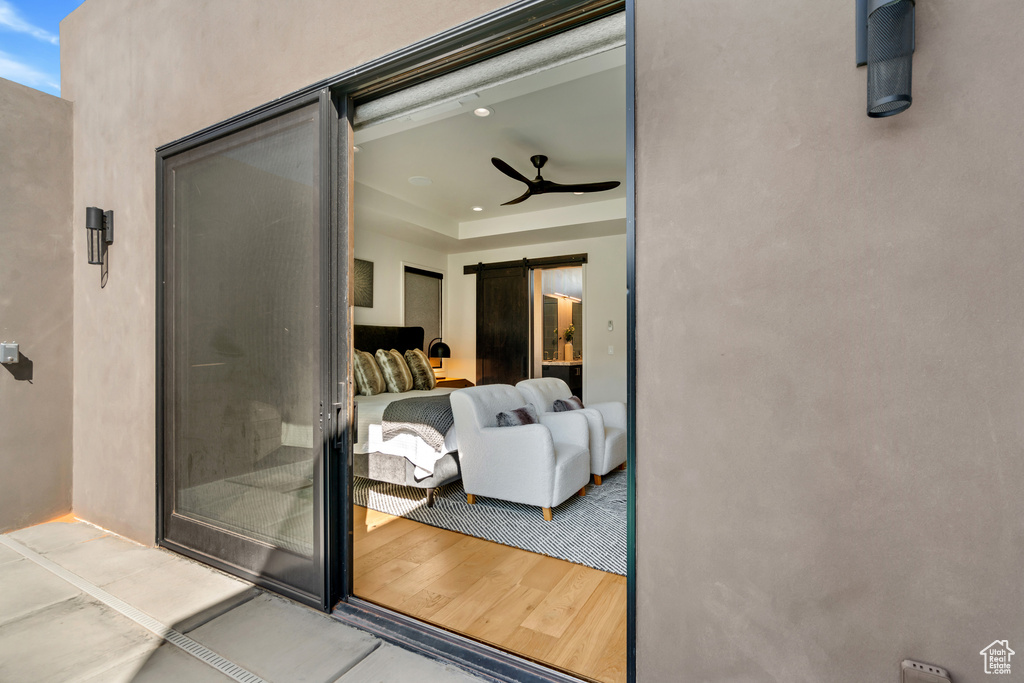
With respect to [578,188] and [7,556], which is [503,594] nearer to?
[7,556]

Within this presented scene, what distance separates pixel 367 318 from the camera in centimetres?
579

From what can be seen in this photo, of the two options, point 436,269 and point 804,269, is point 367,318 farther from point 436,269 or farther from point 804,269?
point 804,269

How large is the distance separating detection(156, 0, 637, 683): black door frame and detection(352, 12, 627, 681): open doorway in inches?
4.2

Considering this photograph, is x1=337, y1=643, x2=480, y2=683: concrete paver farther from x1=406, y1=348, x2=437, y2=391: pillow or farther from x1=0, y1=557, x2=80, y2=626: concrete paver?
x1=406, y1=348, x2=437, y2=391: pillow

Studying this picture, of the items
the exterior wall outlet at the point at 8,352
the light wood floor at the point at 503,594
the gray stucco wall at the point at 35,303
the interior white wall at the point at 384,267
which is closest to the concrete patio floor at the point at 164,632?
the light wood floor at the point at 503,594

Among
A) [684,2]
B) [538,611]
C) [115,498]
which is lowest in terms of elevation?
[538,611]

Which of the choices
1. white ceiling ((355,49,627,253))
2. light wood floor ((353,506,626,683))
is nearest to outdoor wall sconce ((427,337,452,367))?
white ceiling ((355,49,627,253))

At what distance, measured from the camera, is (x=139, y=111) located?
2.61m

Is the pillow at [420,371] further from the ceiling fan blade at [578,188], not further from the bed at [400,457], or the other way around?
the ceiling fan blade at [578,188]

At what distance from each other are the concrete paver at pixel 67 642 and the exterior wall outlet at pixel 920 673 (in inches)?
90.1

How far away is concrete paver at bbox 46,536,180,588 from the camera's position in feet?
7.46

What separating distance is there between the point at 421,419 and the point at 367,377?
1.49m

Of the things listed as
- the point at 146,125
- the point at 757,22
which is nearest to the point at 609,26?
the point at 757,22

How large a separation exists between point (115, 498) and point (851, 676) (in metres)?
3.46
